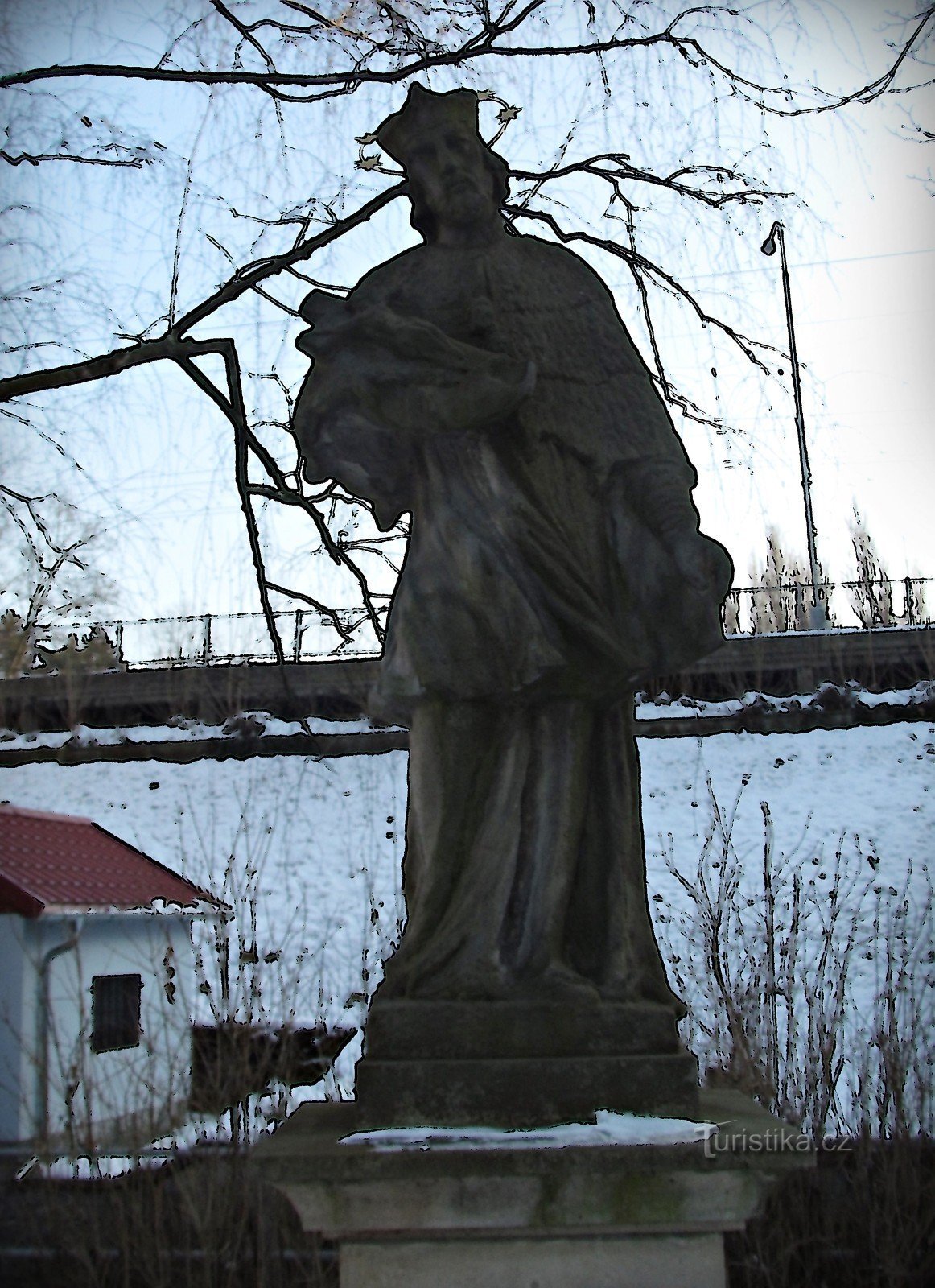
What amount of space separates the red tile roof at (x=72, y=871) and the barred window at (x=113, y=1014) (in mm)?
646

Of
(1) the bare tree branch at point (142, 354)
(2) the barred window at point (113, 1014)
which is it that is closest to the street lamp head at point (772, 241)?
(1) the bare tree branch at point (142, 354)

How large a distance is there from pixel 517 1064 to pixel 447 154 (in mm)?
2267

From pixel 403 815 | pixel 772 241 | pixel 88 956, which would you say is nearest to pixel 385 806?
pixel 403 815

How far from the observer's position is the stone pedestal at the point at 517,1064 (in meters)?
2.45

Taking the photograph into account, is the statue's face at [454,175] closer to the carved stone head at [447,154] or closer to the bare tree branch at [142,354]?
the carved stone head at [447,154]

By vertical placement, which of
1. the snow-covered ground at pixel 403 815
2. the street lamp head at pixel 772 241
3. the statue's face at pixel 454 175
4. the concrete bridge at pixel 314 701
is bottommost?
the snow-covered ground at pixel 403 815

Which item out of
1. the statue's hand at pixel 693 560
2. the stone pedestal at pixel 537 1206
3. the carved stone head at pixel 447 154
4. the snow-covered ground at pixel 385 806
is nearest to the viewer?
the stone pedestal at pixel 537 1206

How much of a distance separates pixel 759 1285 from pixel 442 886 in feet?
11.4

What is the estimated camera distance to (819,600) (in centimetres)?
2152

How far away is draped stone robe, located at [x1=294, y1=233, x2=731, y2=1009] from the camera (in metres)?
2.71

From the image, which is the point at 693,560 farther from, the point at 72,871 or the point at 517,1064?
the point at 72,871

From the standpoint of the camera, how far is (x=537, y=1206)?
2.24m

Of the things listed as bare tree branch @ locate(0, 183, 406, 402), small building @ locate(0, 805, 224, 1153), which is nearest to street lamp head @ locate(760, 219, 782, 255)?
bare tree branch @ locate(0, 183, 406, 402)

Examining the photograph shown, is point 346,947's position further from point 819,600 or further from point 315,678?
point 819,600
